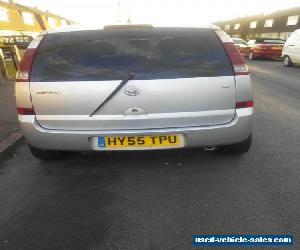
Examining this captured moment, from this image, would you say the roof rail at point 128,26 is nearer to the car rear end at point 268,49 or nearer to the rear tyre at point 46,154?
the rear tyre at point 46,154

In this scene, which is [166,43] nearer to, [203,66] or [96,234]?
[203,66]

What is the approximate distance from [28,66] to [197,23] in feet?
6.02

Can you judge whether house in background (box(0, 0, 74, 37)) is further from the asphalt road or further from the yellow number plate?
the yellow number plate

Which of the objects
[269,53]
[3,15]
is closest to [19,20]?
[3,15]

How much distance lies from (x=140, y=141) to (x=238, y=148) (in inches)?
52.1

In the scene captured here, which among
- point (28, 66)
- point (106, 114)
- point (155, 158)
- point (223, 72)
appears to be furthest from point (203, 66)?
point (28, 66)

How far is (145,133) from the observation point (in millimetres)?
3654

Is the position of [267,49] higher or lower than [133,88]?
lower

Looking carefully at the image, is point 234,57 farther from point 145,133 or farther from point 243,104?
point 145,133

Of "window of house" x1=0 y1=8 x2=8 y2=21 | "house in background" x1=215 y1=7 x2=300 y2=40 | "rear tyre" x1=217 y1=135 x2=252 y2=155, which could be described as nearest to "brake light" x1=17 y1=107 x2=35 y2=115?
"rear tyre" x1=217 y1=135 x2=252 y2=155

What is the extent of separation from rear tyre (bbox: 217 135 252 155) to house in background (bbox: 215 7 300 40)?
50.4 meters

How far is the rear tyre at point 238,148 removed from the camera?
171 inches

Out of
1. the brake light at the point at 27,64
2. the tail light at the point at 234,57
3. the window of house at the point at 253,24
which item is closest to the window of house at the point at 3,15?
the window of house at the point at 253,24

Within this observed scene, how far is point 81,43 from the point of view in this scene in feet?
12.1
